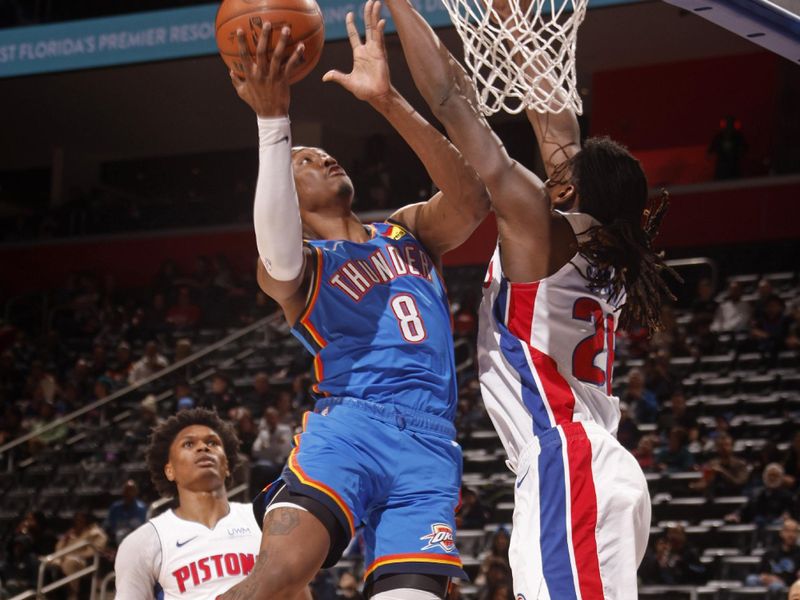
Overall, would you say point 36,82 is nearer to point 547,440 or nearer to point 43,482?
point 43,482

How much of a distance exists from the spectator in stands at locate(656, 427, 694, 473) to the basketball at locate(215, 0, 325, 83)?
7.21 metres

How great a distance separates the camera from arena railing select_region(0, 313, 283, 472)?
520 inches

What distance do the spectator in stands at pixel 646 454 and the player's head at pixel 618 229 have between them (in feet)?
22.3

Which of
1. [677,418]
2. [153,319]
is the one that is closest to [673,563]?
[677,418]

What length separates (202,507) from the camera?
5234 millimetres

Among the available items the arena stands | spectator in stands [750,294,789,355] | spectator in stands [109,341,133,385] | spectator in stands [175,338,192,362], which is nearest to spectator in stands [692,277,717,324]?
the arena stands

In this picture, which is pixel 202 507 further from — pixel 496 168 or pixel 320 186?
pixel 496 168

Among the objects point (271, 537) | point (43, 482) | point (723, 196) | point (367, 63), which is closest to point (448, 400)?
point (271, 537)

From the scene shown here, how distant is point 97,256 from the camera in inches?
728

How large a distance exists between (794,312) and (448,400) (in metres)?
9.04

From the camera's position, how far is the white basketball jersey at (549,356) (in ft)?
11.4

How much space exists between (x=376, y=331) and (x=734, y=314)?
9.44m

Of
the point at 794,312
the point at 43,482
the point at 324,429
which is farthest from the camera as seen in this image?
the point at 43,482

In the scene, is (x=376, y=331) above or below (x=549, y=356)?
above
